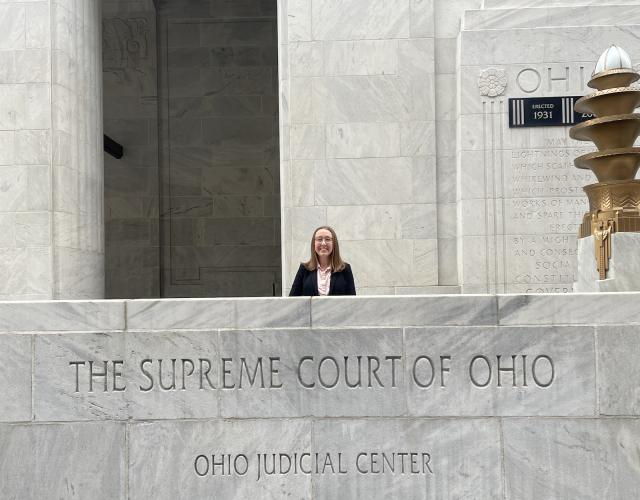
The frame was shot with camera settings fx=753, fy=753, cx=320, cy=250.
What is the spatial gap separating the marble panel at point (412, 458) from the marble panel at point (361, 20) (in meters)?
8.27

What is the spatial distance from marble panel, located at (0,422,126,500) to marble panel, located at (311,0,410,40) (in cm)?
850

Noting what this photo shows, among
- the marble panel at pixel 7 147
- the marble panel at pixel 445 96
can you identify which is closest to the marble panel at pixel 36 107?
the marble panel at pixel 7 147

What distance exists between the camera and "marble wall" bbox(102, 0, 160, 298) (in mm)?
18625

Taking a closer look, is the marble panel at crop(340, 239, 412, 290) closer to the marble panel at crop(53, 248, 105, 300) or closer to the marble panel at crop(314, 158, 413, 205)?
the marble panel at crop(314, 158, 413, 205)

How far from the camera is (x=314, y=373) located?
668 cm

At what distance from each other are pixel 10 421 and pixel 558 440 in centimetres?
482

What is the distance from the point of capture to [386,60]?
512 inches

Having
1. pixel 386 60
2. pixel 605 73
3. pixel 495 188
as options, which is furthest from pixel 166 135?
pixel 605 73

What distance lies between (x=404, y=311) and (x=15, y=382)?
352 centimetres

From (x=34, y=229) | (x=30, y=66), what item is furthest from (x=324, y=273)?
(x=30, y=66)

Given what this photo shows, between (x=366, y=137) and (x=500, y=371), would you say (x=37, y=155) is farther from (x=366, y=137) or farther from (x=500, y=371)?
(x=500, y=371)

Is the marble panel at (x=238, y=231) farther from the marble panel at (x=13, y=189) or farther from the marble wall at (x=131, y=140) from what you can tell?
the marble panel at (x=13, y=189)

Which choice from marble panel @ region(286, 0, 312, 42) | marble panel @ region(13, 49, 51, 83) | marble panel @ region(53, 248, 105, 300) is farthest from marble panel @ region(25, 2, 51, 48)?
marble panel @ region(286, 0, 312, 42)

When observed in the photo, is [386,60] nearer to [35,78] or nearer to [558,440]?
[35,78]
